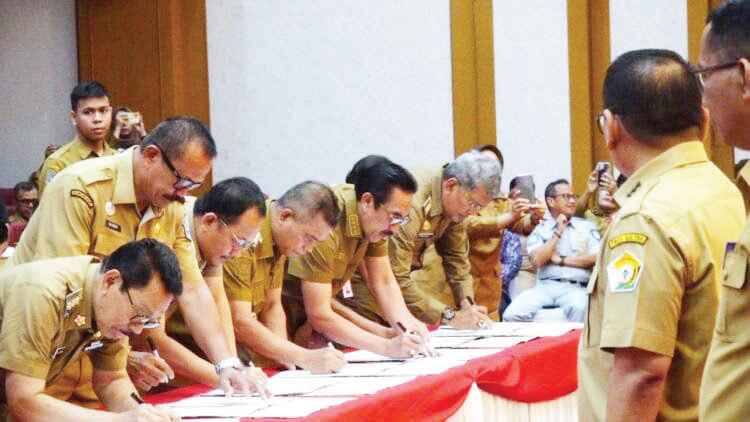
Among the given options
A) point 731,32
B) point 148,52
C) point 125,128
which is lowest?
point 125,128

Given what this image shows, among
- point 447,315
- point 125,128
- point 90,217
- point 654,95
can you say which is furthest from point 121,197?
point 125,128

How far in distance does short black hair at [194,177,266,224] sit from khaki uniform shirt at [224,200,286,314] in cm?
29

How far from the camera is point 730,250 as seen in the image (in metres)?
1.53

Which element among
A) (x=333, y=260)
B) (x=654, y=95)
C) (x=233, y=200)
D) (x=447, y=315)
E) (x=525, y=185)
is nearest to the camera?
(x=654, y=95)

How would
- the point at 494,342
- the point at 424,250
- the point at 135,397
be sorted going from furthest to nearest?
the point at 424,250
the point at 494,342
the point at 135,397

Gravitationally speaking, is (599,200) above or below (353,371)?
above

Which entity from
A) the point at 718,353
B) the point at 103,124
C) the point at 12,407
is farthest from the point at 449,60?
the point at 718,353

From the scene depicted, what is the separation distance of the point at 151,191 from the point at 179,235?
20 centimetres

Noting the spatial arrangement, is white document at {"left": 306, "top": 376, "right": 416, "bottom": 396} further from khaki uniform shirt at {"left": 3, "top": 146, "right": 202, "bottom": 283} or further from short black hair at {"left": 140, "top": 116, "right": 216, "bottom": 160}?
short black hair at {"left": 140, "top": 116, "right": 216, "bottom": 160}

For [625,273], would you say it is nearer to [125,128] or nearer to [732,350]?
[732,350]

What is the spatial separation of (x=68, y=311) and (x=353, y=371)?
4.04ft

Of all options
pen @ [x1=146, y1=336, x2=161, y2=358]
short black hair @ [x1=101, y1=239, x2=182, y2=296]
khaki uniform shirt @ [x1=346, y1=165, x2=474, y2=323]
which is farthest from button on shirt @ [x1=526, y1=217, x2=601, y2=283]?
short black hair @ [x1=101, y1=239, x2=182, y2=296]

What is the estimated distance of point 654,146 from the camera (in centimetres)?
201

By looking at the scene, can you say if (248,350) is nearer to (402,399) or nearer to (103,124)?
(402,399)
